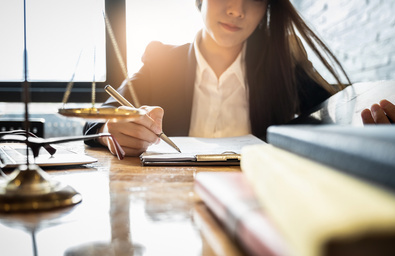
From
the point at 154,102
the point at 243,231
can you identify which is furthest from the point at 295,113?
the point at 243,231

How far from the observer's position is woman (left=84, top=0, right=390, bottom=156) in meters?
1.28

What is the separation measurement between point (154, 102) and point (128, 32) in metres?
0.84

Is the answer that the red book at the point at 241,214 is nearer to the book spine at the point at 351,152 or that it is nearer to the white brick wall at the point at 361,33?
the book spine at the point at 351,152

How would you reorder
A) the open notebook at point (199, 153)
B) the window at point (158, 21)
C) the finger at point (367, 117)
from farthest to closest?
the window at point (158, 21)
the finger at point (367, 117)
the open notebook at point (199, 153)

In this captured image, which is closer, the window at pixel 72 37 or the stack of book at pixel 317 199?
the stack of book at pixel 317 199

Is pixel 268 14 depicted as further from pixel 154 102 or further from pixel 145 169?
pixel 145 169

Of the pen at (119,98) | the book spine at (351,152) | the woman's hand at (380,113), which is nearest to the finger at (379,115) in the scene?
the woman's hand at (380,113)

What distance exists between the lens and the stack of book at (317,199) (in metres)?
0.12

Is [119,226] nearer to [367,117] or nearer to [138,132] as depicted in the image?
[138,132]

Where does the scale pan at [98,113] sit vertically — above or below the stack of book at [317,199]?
above

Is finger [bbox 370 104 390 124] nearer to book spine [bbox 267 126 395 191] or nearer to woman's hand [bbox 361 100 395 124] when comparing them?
woman's hand [bbox 361 100 395 124]

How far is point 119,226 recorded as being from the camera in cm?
28

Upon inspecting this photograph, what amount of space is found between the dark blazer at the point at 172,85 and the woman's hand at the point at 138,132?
1.93 ft

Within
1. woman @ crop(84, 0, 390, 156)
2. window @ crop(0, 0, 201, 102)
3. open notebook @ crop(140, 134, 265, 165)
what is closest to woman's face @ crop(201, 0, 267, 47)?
woman @ crop(84, 0, 390, 156)
